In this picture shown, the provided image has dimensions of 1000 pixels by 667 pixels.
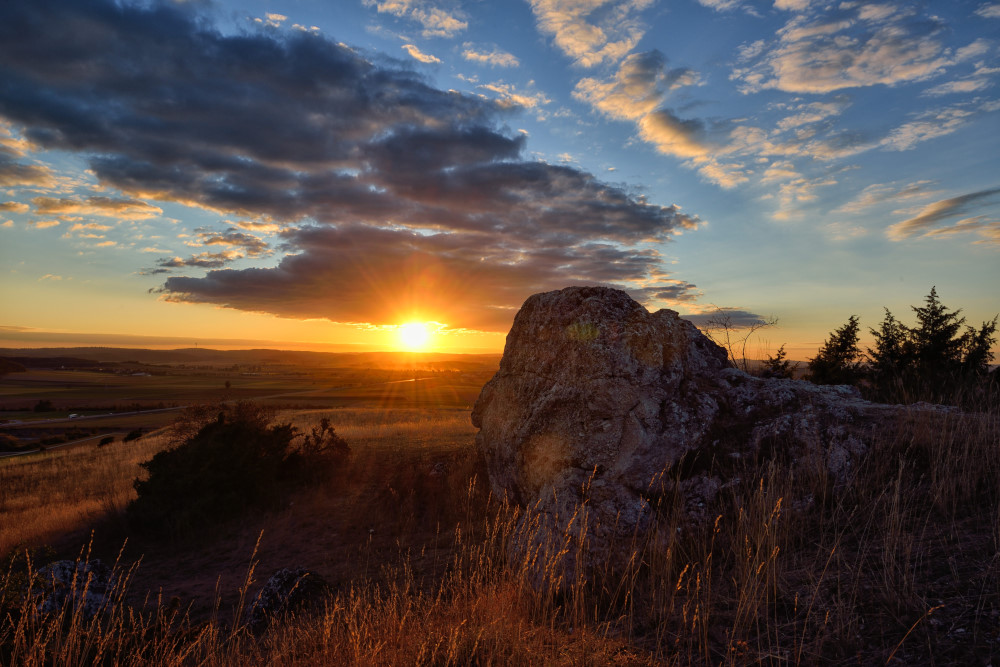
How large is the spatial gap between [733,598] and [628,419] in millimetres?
2795

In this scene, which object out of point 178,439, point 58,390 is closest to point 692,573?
point 178,439

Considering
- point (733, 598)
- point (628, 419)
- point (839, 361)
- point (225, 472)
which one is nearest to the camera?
point (733, 598)

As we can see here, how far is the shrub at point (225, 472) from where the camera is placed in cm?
1259

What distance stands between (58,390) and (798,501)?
117269mm

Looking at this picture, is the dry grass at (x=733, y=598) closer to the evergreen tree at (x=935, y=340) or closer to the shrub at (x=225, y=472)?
the shrub at (x=225, y=472)

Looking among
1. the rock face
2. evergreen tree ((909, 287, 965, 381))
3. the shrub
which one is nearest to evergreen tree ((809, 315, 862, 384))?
evergreen tree ((909, 287, 965, 381))

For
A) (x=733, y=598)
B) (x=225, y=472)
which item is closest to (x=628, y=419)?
(x=733, y=598)

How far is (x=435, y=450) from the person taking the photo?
14.5 m

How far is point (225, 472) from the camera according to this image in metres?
13.4

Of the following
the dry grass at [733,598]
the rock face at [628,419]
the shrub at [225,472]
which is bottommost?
the shrub at [225,472]

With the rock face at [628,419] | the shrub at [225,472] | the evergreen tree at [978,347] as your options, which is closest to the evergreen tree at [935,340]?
the evergreen tree at [978,347]

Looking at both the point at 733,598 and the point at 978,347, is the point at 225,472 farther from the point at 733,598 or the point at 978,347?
the point at 978,347

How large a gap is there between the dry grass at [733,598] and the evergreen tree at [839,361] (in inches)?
478

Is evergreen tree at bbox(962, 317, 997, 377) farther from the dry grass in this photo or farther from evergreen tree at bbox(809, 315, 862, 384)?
the dry grass
